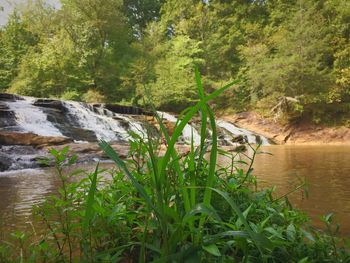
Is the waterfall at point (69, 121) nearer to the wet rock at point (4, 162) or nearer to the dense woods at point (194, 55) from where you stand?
the wet rock at point (4, 162)

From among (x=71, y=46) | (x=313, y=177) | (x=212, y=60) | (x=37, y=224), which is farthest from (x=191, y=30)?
(x=37, y=224)

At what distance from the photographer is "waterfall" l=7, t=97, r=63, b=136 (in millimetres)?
12148

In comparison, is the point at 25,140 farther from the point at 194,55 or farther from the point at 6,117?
the point at 194,55

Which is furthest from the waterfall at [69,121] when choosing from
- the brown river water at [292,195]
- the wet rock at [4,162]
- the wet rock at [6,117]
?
the brown river water at [292,195]

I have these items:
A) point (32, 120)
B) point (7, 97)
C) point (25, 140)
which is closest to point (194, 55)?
point (7, 97)

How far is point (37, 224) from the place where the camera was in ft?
8.87

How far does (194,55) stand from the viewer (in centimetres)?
2675

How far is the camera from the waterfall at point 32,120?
12.1 meters

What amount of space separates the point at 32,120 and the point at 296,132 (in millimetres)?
13624

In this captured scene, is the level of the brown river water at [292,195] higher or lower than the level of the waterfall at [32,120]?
lower

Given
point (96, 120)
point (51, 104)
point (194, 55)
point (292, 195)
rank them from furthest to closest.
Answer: point (194, 55) < point (51, 104) < point (96, 120) < point (292, 195)

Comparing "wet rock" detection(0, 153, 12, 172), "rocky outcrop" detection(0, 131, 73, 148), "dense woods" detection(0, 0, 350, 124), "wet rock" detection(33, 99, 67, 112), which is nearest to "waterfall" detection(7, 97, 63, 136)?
"wet rock" detection(33, 99, 67, 112)

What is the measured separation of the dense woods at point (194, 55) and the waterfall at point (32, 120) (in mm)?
6365

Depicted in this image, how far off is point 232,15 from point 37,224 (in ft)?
101
